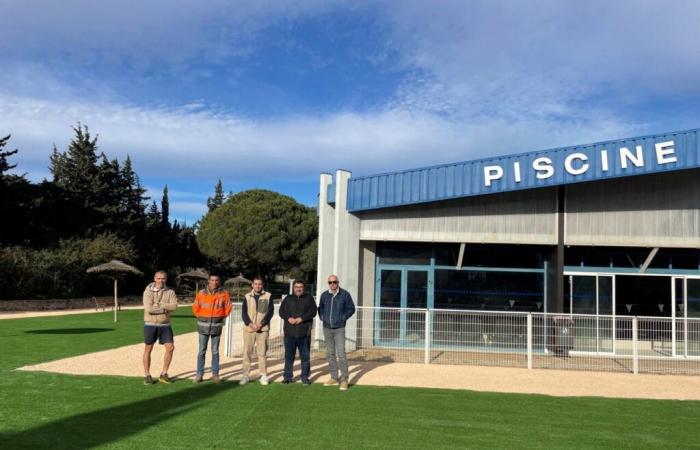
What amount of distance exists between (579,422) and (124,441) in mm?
5030

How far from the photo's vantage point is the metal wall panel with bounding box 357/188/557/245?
13992 millimetres

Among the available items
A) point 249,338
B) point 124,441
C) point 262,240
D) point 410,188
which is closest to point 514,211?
point 410,188

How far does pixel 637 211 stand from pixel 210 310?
33.3 feet

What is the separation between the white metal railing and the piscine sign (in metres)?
3.20

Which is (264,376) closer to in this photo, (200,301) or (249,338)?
(249,338)

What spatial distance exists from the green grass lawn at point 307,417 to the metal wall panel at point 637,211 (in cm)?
618

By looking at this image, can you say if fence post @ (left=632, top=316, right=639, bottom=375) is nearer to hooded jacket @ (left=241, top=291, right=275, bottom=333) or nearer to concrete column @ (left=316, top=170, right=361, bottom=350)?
concrete column @ (left=316, top=170, right=361, bottom=350)

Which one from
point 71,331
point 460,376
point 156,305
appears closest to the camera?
point 156,305

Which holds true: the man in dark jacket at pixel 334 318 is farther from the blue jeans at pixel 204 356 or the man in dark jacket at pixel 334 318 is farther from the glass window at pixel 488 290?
the glass window at pixel 488 290

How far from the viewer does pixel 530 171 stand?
13.0 meters

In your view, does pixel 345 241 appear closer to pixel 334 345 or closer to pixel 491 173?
pixel 491 173

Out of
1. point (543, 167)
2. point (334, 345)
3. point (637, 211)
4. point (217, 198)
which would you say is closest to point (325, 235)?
point (543, 167)

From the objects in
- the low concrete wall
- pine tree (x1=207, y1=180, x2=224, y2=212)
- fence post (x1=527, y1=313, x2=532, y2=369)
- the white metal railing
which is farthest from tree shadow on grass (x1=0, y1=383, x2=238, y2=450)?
pine tree (x1=207, y1=180, x2=224, y2=212)

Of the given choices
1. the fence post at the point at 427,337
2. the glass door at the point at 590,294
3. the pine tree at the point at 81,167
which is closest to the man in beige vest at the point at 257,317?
the fence post at the point at 427,337
